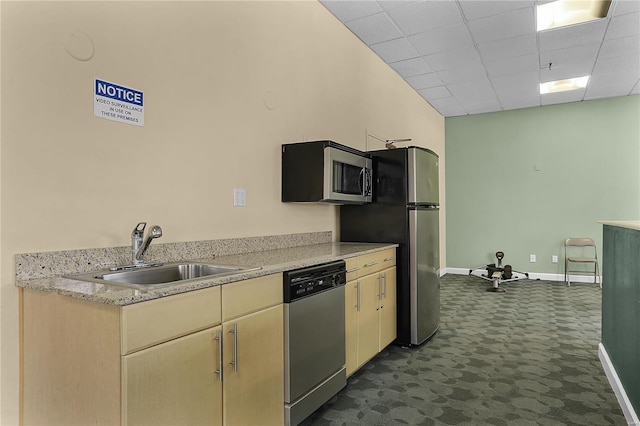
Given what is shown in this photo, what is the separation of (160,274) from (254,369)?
66 centimetres

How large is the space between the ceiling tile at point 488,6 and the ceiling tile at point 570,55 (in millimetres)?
1284

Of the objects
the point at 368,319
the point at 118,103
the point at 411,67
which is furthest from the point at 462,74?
the point at 118,103

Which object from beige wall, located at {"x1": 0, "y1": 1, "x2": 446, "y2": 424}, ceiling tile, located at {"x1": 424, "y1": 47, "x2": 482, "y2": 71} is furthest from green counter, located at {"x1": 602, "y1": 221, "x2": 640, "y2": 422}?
ceiling tile, located at {"x1": 424, "y1": 47, "x2": 482, "y2": 71}

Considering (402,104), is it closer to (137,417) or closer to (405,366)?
(405,366)

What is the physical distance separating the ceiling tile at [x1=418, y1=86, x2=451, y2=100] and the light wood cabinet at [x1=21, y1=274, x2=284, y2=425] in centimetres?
500

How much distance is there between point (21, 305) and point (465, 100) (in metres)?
6.39

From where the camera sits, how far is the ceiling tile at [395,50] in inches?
173

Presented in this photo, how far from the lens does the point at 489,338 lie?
3.71 meters

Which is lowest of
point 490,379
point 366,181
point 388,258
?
point 490,379

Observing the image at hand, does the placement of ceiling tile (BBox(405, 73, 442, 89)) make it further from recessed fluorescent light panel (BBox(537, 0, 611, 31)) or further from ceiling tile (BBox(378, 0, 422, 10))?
ceiling tile (BBox(378, 0, 422, 10))

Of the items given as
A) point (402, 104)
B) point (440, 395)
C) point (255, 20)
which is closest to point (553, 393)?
point (440, 395)

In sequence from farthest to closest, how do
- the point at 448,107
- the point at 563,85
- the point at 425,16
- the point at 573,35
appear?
the point at 448,107 < the point at 563,85 < the point at 573,35 < the point at 425,16

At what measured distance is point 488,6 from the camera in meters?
Result: 3.63

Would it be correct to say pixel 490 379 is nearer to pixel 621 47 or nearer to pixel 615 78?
pixel 621 47
